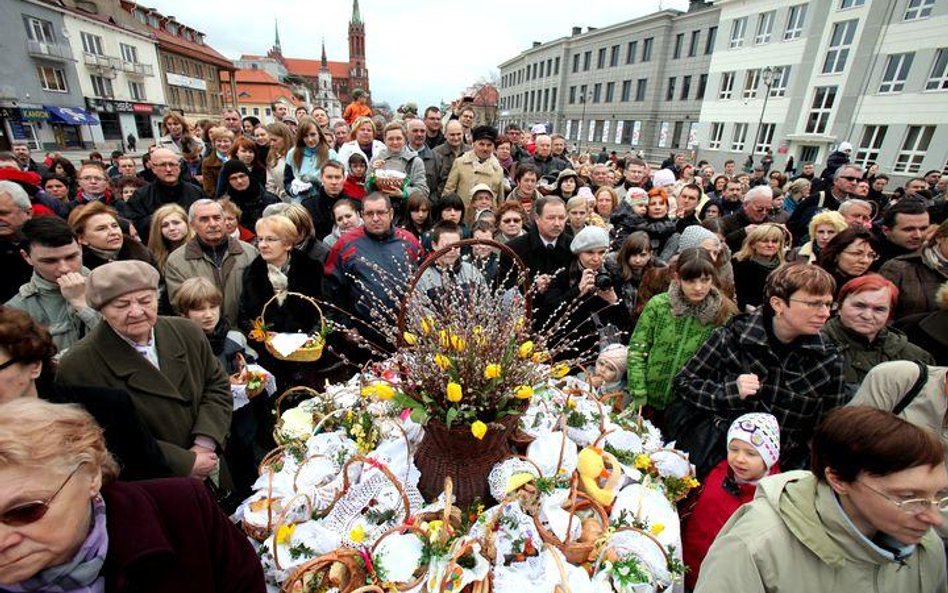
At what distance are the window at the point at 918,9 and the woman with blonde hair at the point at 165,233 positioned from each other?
28.1 metres

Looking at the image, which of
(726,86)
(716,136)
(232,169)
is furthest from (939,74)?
(232,169)

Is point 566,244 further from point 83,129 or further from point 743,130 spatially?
point 83,129

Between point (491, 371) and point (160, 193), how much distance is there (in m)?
5.03

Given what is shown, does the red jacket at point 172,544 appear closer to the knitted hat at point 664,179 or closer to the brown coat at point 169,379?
the brown coat at point 169,379

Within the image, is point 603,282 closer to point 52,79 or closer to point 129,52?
point 52,79

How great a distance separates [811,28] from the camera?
22.0 metres

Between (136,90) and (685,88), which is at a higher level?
(685,88)

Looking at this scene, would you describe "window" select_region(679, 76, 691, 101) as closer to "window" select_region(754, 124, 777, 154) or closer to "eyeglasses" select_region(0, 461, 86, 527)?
"window" select_region(754, 124, 777, 154)

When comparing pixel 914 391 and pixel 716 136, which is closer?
pixel 914 391

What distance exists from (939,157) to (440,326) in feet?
83.2

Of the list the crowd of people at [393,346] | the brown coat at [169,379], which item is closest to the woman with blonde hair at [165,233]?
the crowd of people at [393,346]

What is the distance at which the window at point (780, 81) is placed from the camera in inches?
921

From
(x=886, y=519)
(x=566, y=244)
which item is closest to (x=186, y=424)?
(x=886, y=519)

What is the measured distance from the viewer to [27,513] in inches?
39.8
